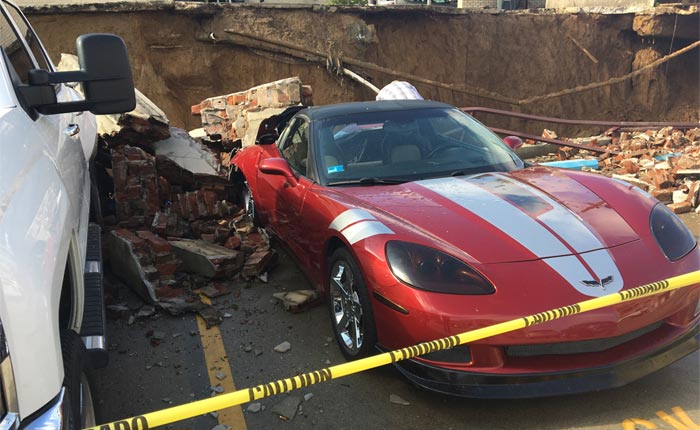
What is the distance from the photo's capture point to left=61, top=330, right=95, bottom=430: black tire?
1785 mm

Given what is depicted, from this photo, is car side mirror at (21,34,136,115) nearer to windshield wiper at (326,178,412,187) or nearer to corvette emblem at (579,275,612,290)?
windshield wiper at (326,178,412,187)

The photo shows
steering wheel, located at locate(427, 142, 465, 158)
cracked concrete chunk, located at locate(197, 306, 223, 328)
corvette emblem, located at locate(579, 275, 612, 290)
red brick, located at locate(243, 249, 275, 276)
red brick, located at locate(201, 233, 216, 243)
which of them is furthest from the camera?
red brick, located at locate(201, 233, 216, 243)

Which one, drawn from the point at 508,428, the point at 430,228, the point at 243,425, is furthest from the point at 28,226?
the point at 508,428

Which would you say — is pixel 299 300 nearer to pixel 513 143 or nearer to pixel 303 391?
pixel 303 391

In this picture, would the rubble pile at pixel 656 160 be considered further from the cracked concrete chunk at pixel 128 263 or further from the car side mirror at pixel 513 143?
the cracked concrete chunk at pixel 128 263

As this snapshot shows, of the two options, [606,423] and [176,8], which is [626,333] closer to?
[606,423]

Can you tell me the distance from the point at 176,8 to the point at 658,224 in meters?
11.5

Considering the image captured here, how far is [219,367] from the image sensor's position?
11.3 feet

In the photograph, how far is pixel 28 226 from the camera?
1.83m

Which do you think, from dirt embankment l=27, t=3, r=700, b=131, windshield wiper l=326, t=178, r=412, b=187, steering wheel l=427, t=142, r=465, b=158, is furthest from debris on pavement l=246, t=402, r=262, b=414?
dirt embankment l=27, t=3, r=700, b=131

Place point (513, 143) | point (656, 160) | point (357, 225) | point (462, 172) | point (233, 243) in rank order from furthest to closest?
point (656, 160) < point (233, 243) < point (513, 143) < point (462, 172) < point (357, 225)

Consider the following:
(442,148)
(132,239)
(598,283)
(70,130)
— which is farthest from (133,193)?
(598,283)

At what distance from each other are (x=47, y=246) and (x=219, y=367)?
5.76 ft

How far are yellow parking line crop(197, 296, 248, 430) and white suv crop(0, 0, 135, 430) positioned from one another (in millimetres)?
881
